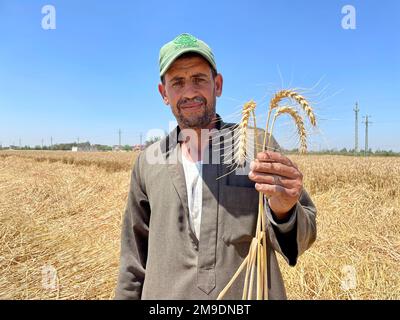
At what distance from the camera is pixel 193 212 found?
1412 millimetres

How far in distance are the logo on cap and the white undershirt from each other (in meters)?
0.52

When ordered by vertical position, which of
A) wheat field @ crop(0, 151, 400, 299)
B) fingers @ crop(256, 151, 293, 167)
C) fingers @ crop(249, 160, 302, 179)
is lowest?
wheat field @ crop(0, 151, 400, 299)

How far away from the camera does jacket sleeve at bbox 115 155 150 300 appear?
1.59 meters

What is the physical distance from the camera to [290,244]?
4.00 ft

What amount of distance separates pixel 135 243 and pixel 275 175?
92 centimetres

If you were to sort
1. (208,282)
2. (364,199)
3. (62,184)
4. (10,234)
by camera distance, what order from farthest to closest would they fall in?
1. (62,184)
2. (364,199)
3. (10,234)
4. (208,282)

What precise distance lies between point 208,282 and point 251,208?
1.12ft

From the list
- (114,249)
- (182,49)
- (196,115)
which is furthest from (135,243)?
(114,249)

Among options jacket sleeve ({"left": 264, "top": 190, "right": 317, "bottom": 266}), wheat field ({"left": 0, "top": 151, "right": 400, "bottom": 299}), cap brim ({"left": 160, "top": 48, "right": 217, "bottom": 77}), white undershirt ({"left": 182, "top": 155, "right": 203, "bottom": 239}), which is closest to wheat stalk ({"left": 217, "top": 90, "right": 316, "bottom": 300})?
jacket sleeve ({"left": 264, "top": 190, "right": 317, "bottom": 266})

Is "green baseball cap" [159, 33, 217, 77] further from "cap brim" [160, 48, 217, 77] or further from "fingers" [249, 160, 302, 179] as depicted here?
"fingers" [249, 160, 302, 179]

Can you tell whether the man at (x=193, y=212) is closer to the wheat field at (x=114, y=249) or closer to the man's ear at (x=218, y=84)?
the man's ear at (x=218, y=84)

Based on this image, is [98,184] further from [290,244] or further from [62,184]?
[290,244]

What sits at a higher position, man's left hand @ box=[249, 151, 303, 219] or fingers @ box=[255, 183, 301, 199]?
man's left hand @ box=[249, 151, 303, 219]
